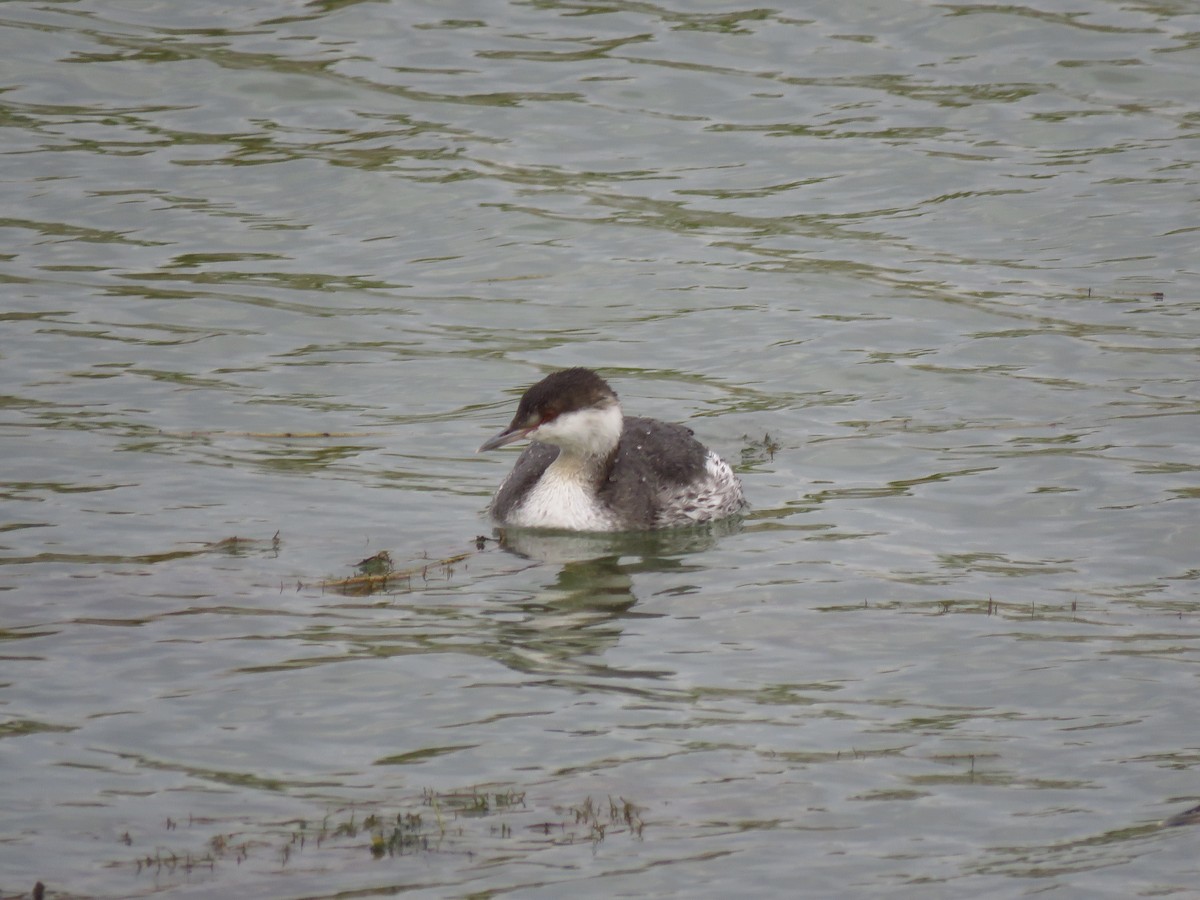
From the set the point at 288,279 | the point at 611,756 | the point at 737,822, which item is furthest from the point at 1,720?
the point at 288,279

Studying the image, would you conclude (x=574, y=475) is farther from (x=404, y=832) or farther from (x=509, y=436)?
(x=404, y=832)

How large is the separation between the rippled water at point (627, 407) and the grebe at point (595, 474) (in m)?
0.28

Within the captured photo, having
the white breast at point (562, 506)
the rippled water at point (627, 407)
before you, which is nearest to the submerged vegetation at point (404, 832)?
the rippled water at point (627, 407)

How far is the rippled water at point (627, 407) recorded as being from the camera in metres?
7.62

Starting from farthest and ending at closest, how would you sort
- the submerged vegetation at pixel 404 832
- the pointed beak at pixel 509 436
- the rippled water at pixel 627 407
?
the pointed beak at pixel 509 436 → the rippled water at pixel 627 407 → the submerged vegetation at pixel 404 832

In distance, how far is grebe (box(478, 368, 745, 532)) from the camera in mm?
11664

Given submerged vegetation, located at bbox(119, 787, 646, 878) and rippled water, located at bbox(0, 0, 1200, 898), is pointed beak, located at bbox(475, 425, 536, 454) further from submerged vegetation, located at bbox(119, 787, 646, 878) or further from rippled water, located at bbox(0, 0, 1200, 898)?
submerged vegetation, located at bbox(119, 787, 646, 878)

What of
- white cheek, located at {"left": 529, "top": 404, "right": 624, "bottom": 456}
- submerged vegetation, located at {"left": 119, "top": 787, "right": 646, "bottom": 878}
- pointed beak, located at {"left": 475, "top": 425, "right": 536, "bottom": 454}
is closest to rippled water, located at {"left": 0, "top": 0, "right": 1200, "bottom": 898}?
submerged vegetation, located at {"left": 119, "top": 787, "right": 646, "bottom": 878}

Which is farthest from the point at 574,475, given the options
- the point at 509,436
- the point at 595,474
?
the point at 509,436

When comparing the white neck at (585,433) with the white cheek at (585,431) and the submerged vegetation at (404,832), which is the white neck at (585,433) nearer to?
the white cheek at (585,431)

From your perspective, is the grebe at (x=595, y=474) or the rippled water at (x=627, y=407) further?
the grebe at (x=595, y=474)

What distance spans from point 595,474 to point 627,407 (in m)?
2.26

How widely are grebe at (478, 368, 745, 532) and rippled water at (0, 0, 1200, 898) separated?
0.92ft

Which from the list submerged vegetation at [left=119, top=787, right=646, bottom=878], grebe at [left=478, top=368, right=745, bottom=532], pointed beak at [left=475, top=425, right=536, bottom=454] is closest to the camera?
submerged vegetation at [left=119, top=787, right=646, bottom=878]
